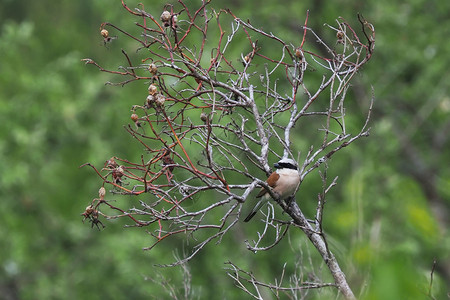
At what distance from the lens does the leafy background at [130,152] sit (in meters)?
13.3

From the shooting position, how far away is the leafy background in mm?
13320

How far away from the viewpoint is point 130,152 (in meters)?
14.7

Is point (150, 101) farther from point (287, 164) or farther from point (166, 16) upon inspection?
point (287, 164)

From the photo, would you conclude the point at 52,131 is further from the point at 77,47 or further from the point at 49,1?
the point at 49,1

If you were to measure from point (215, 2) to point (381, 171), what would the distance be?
4403 mm

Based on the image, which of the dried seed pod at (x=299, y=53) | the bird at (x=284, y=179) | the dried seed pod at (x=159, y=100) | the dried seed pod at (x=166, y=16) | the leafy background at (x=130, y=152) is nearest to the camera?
the dried seed pod at (x=159, y=100)

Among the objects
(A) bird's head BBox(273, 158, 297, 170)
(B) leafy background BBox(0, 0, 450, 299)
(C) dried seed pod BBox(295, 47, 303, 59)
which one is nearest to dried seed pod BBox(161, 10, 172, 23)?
(C) dried seed pod BBox(295, 47, 303, 59)

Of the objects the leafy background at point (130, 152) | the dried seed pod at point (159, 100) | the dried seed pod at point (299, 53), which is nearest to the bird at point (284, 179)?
the dried seed pod at point (299, 53)

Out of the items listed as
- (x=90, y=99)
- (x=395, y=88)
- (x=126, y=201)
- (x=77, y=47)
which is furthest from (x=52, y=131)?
(x=395, y=88)

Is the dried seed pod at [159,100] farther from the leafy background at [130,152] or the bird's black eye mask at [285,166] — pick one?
the leafy background at [130,152]

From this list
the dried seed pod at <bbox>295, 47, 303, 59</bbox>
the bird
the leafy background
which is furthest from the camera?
the leafy background

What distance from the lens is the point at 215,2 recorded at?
46.2 ft

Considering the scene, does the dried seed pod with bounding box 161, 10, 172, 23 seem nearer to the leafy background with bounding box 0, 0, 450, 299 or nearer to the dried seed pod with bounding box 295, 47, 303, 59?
the dried seed pod with bounding box 295, 47, 303, 59

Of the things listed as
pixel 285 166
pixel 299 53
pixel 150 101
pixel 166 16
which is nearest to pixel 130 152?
pixel 285 166
